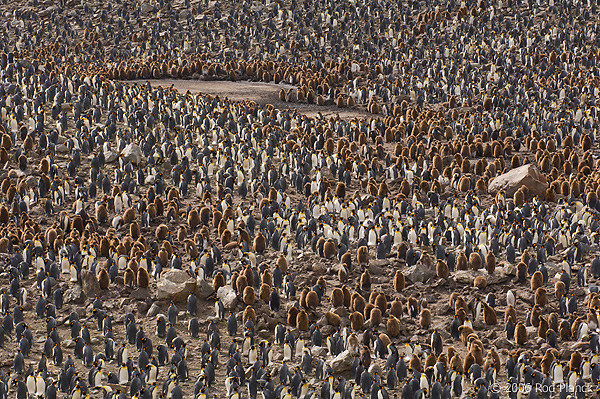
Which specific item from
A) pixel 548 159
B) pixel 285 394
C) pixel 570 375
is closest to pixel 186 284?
pixel 285 394

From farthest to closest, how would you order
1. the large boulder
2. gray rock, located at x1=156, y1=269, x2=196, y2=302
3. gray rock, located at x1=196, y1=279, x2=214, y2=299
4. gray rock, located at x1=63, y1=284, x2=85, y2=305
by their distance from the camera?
the large boulder
gray rock, located at x1=196, y1=279, x2=214, y2=299
gray rock, located at x1=156, y1=269, x2=196, y2=302
gray rock, located at x1=63, y1=284, x2=85, y2=305

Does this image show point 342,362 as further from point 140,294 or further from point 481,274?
point 140,294

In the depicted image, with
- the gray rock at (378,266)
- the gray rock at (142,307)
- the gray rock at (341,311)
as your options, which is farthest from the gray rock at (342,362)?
the gray rock at (142,307)

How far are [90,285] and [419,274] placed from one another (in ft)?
26.2

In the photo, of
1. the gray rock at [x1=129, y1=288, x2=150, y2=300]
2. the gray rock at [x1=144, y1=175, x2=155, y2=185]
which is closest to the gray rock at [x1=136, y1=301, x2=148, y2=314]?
the gray rock at [x1=129, y1=288, x2=150, y2=300]

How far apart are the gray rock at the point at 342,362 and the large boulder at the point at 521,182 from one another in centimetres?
A: 1193

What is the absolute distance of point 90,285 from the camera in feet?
66.6

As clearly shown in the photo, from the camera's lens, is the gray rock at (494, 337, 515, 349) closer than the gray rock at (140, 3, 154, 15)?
Yes

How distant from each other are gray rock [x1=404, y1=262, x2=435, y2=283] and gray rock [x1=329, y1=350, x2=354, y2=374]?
415 cm

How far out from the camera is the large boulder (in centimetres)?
2739

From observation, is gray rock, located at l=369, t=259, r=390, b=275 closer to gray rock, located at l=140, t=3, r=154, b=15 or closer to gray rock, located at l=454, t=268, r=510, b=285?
gray rock, located at l=454, t=268, r=510, b=285

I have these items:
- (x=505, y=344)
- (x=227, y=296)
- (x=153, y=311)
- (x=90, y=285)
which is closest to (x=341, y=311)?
(x=227, y=296)

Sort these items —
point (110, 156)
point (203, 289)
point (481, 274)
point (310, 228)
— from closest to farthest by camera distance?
point (203, 289) → point (481, 274) → point (310, 228) → point (110, 156)

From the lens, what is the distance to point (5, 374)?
1650cm
